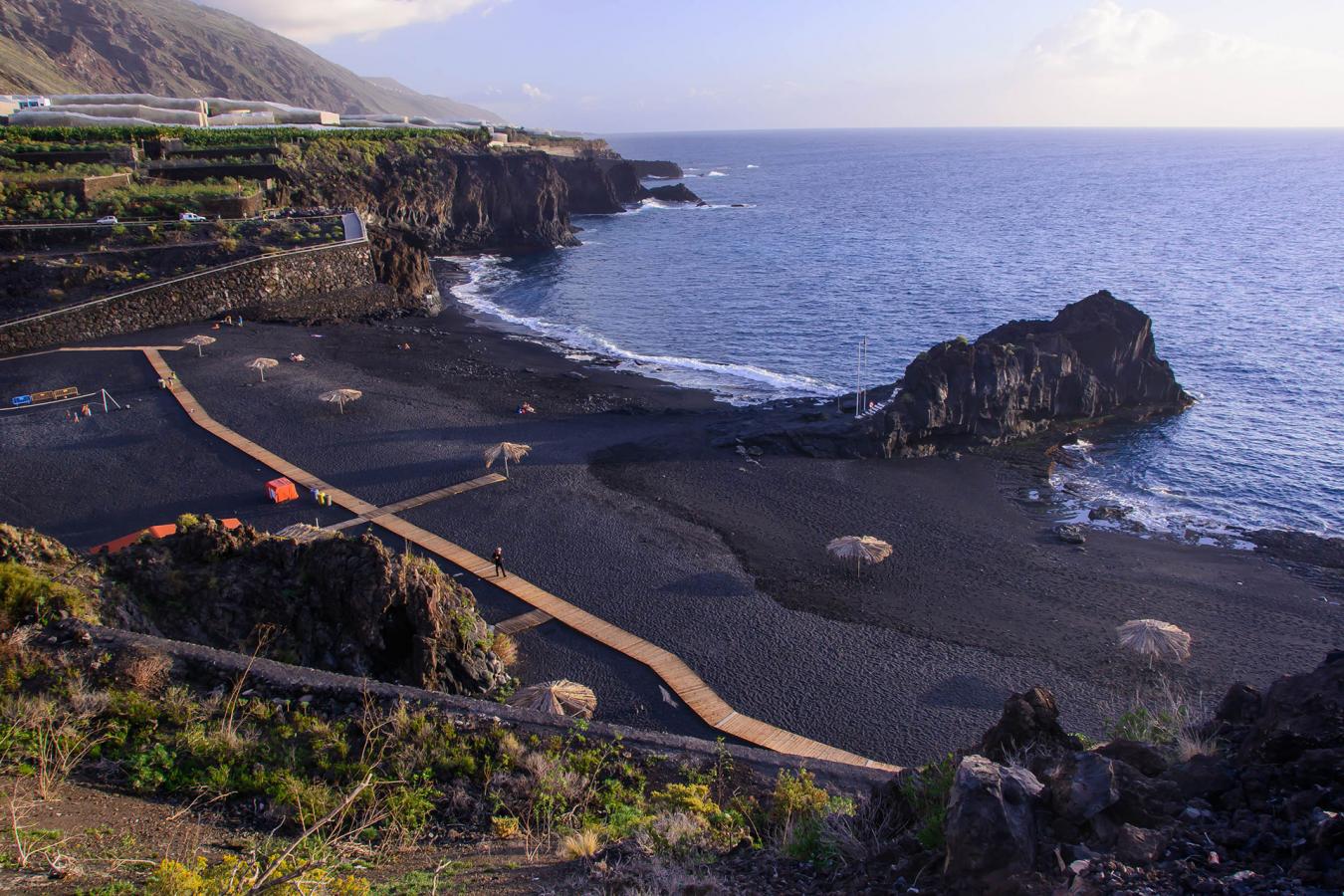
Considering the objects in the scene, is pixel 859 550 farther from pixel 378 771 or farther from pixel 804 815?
pixel 378 771

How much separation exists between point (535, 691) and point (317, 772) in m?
5.29

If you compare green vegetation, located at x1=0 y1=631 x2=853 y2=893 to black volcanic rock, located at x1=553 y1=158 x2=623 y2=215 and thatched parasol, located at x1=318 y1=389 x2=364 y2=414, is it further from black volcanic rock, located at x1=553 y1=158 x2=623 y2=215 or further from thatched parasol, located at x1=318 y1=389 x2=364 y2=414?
black volcanic rock, located at x1=553 y1=158 x2=623 y2=215

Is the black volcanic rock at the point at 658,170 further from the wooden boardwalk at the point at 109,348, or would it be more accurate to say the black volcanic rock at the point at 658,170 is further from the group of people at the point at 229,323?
the wooden boardwalk at the point at 109,348

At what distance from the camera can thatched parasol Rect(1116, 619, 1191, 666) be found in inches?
706

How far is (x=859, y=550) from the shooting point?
21.9 m

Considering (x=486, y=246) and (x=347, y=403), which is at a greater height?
(x=486, y=246)

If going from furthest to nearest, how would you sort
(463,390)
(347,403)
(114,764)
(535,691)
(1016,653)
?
(463,390) < (347,403) < (1016,653) < (535,691) < (114,764)

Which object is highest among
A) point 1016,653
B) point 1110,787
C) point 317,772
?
point 1110,787

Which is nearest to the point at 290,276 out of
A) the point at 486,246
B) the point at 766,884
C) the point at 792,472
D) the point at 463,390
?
the point at 463,390

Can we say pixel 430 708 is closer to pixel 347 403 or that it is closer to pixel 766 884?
pixel 766 884

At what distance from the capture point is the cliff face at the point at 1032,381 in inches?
1259

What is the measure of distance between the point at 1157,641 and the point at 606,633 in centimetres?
1185

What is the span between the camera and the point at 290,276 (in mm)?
46562

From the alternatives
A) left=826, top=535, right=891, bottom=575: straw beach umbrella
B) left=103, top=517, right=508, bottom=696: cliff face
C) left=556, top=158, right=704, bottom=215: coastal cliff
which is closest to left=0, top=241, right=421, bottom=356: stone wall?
left=103, top=517, right=508, bottom=696: cliff face
